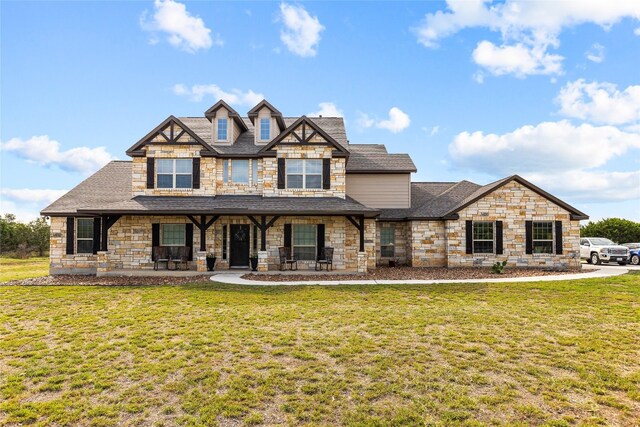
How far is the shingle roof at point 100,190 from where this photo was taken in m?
18.2

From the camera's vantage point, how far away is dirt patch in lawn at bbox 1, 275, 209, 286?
14.6 meters

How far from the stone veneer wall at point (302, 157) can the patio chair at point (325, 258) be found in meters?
2.81

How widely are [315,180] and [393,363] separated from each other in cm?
1300

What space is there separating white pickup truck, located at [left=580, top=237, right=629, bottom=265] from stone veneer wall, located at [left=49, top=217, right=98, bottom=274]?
28433 mm

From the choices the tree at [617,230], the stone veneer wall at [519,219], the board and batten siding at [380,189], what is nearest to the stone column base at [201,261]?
the board and batten siding at [380,189]

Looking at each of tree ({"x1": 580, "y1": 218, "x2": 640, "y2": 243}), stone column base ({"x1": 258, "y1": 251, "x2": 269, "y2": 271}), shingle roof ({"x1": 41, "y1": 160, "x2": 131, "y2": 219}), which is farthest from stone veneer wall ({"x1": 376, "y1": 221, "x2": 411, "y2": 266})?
tree ({"x1": 580, "y1": 218, "x2": 640, "y2": 243})

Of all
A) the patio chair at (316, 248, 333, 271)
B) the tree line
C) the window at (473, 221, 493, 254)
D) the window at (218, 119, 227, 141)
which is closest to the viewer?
the patio chair at (316, 248, 333, 271)

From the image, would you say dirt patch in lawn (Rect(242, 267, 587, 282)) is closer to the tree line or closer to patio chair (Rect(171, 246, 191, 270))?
patio chair (Rect(171, 246, 191, 270))

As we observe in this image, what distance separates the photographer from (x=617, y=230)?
33.2m

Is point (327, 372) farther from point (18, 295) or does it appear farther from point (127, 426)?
point (18, 295)

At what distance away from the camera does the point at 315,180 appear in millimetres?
18500

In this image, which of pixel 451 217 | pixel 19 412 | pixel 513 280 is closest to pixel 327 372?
pixel 19 412

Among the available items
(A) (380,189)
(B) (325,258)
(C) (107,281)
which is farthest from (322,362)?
(A) (380,189)

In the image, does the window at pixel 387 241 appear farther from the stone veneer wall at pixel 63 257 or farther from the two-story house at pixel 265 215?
the stone veneer wall at pixel 63 257
